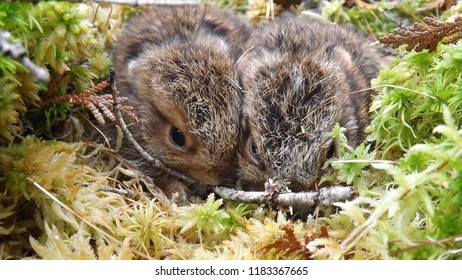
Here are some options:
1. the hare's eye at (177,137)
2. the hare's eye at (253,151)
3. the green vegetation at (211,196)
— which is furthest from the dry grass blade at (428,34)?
the hare's eye at (177,137)

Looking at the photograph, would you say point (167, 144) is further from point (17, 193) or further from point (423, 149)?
point (423, 149)

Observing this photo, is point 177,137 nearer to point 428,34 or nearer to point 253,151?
point 253,151

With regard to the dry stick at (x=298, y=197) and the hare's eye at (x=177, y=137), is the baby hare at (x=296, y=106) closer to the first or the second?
the dry stick at (x=298, y=197)

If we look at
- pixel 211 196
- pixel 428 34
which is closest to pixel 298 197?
pixel 211 196

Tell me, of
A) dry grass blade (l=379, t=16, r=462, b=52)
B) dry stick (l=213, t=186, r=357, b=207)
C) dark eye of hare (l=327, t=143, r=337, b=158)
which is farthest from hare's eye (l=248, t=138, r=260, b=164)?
dry grass blade (l=379, t=16, r=462, b=52)
